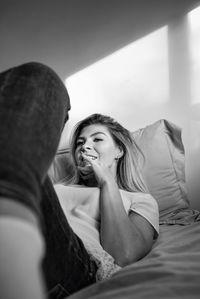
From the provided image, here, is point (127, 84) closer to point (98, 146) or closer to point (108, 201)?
point (98, 146)

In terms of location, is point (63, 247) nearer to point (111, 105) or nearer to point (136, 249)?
point (136, 249)

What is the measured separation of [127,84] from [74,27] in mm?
524

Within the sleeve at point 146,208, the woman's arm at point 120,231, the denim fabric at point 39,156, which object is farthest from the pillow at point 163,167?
the denim fabric at point 39,156

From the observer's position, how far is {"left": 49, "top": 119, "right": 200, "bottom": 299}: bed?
462 millimetres

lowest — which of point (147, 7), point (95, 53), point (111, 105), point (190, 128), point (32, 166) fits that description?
point (190, 128)

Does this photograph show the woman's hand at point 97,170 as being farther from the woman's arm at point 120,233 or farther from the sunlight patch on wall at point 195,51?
the sunlight patch on wall at point 195,51

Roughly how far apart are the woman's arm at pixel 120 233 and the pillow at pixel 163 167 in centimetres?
38

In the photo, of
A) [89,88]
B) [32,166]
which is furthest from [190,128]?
[32,166]

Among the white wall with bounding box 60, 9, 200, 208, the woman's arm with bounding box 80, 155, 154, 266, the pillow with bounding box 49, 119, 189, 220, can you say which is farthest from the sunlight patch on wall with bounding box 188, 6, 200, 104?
the woman's arm with bounding box 80, 155, 154, 266

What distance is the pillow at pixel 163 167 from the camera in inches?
47.4

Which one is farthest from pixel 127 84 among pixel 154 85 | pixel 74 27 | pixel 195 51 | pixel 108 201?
pixel 108 201

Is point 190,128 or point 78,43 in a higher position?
point 78,43

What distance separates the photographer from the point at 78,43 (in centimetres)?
191

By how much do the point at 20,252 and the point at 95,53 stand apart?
5.55 feet
